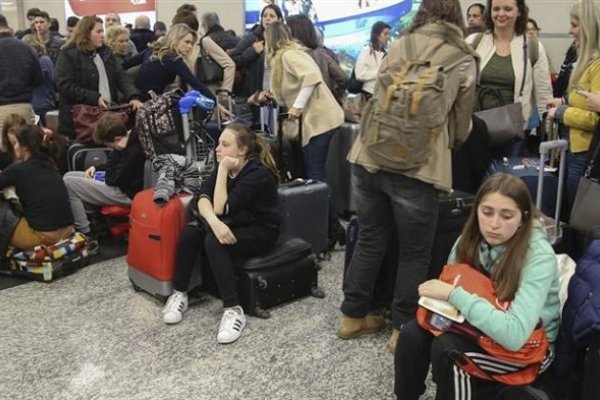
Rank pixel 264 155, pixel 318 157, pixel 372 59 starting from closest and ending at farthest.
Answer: pixel 264 155
pixel 318 157
pixel 372 59

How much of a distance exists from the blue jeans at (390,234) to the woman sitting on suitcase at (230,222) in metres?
0.50

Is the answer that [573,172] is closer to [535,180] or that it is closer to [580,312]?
[535,180]

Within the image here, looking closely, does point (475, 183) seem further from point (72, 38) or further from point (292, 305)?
point (72, 38)

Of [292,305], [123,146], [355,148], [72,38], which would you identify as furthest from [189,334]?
[72,38]

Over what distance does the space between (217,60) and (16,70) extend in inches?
56.7

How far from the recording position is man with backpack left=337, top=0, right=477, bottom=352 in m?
2.21

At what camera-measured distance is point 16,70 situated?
4.45 m

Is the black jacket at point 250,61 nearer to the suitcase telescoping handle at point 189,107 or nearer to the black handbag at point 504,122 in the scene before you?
the suitcase telescoping handle at point 189,107

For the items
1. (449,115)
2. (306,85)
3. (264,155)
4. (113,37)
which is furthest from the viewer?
(113,37)

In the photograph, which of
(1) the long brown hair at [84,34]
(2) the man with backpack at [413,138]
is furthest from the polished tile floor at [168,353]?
(1) the long brown hair at [84,34]

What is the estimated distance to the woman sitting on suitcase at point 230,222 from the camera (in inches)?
110

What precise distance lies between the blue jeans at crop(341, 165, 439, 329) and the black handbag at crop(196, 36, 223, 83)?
2320mm

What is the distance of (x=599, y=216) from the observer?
7.69ft

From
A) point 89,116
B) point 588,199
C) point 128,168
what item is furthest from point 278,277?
point 89,116
